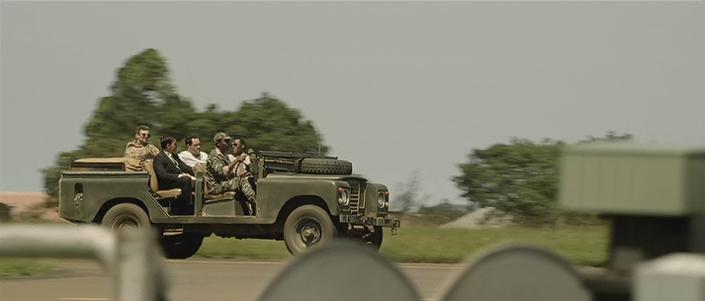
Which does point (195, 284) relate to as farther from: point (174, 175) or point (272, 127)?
point (272, 127)

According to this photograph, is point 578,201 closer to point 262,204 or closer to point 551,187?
point 262,204

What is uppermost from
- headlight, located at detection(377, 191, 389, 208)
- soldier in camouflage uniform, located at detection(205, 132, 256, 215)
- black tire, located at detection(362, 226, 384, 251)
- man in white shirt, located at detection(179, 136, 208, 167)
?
man in white shirt, located at detection(179, 136, 208, 167)

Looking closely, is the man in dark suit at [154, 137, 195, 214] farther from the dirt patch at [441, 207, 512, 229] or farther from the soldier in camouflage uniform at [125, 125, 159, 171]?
the dirt patch at [441, 207, 512, 229]

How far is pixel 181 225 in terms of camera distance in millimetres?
18312

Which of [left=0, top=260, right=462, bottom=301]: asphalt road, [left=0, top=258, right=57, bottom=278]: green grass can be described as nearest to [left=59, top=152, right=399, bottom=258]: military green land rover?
[left=0, top=260, right=462, bottom=301]: asphalt road

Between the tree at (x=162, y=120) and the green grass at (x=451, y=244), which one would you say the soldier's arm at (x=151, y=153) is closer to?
the green grass at (x=451, y=244)

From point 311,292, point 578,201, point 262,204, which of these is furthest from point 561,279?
point 262,204

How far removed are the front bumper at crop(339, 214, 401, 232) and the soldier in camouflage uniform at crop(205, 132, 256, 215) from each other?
1.09 m

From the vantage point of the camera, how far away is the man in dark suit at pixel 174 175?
1822 cm

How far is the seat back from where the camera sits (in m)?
18.3

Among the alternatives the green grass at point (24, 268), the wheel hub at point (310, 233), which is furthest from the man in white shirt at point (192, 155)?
the green grass at point (24, 268)

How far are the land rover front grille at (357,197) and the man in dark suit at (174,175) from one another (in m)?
1.89

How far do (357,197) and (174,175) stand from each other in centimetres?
219

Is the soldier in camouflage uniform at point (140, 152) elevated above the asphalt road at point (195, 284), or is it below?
above
